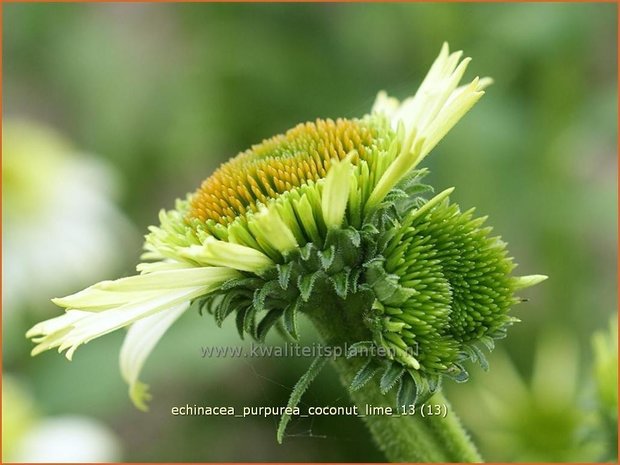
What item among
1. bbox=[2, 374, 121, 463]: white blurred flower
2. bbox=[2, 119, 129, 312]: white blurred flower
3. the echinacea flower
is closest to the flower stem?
the echinacea flower

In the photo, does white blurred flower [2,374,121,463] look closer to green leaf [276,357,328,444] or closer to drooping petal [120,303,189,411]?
drooping petal [120,303,189,411]

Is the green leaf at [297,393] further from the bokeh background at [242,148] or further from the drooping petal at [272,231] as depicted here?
the bokeh background at [242,148]

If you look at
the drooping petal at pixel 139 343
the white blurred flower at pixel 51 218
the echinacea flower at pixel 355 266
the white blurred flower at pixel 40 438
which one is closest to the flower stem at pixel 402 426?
the echinacea flower at pixel 355 266

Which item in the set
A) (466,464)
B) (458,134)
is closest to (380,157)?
(466,464)

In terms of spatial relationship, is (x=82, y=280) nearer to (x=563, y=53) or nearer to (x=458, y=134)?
(x=458, y=134)

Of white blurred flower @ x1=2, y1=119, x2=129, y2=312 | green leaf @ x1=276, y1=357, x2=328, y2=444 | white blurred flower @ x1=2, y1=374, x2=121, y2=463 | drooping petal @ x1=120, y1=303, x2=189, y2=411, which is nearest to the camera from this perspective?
green leaf @ x1=276, y1=357, x2=328, y2=444

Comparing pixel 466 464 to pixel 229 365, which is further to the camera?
pixel 229 365
